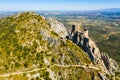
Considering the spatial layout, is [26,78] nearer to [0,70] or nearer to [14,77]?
[14,77]

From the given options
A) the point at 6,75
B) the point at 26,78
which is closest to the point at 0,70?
the point at 6,75

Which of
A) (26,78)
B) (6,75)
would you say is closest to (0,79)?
(6,75)

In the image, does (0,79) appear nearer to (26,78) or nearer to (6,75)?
(6,75)

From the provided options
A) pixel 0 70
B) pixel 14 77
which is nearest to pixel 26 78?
pixel 14 77
